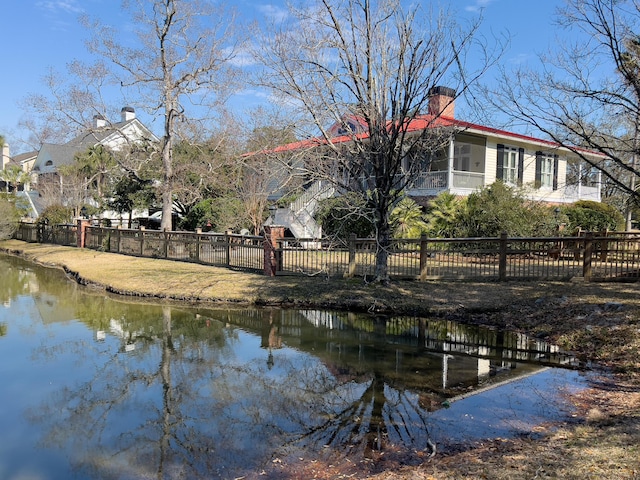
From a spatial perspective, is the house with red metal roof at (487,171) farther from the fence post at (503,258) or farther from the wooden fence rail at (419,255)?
the fence post at (503,258)

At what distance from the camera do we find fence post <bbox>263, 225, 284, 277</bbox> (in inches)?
610

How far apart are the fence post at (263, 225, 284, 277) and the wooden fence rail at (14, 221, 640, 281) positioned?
31 mm

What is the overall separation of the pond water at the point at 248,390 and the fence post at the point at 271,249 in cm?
372

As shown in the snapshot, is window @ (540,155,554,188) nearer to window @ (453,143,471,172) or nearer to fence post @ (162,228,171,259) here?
window @ (453,143,471,172)

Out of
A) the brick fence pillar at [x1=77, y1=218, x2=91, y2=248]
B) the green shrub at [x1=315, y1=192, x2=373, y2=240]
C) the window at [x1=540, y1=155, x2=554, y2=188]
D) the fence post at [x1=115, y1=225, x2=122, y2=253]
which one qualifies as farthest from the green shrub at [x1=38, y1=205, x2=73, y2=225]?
the window at [x1=540, y1=155, x2=554, y2=188]

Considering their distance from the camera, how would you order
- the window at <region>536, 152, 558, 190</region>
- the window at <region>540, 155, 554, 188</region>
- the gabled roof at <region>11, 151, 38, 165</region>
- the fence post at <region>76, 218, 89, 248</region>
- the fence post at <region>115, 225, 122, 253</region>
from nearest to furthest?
the fence post at <region>115, 225, 122, 253</region>
the window at <region>536, 152, 558, 190</region>
the window at <region>540, 155, 554, 188</region>
the fence post at <region>76, 218, 89, 248</region>
the gabled roof at <region>11, 151, 38, 165</region>

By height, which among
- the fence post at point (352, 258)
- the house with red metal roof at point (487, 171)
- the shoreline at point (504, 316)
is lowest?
the shoreline at point (504, 316)

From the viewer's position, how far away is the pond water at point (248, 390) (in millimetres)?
5297

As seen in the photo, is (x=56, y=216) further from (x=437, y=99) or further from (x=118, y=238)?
(x=437, y=99)

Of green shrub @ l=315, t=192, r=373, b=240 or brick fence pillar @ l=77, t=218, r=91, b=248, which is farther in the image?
brick fence pillar @ l=77, t=218, r=91, b=248

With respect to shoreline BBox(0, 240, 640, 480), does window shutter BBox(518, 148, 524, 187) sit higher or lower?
higher

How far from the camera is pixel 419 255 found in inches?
656

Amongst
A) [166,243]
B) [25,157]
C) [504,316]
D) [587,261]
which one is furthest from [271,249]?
[25,157]

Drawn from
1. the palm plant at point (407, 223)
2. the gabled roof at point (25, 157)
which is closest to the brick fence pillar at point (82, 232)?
the palm plant at point (407, 223)
